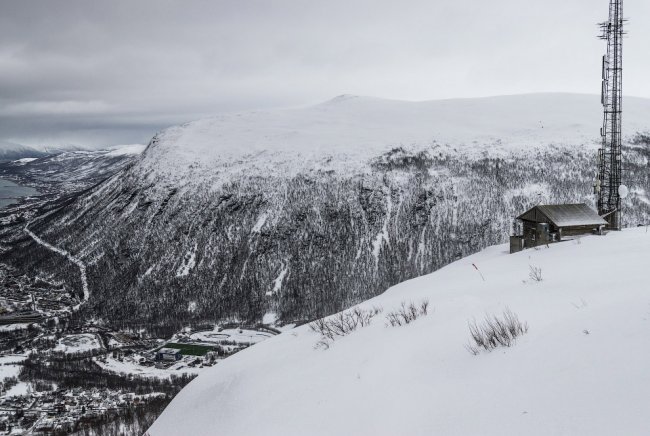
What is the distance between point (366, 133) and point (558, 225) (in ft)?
394

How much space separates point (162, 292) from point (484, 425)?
5060 inches

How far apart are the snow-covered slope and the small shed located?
69.8ft

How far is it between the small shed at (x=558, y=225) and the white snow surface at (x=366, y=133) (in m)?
99.1

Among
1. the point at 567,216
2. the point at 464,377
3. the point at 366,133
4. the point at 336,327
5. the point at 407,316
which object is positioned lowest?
the point at 567,216

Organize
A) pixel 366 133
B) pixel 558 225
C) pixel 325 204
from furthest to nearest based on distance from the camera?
pixel 366 133 < pixel 325 204 < pixel 558 225

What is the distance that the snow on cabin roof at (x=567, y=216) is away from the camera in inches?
1294

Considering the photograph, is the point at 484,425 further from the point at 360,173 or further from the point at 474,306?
the point at 360,173

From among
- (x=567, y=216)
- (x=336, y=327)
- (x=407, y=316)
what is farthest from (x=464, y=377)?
(x=567, y=216)

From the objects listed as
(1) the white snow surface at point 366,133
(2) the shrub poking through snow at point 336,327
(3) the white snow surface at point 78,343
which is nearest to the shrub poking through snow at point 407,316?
(2) the shrub poking through snow at point 336,327

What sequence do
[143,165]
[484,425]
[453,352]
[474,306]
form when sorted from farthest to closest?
[143,165], [474,306], [453,352], [484,425]

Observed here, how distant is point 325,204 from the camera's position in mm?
126875

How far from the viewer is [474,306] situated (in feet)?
36.3

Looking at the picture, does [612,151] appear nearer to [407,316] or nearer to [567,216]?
[567,216]

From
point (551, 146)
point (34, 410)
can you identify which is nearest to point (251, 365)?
point (34, 410)
